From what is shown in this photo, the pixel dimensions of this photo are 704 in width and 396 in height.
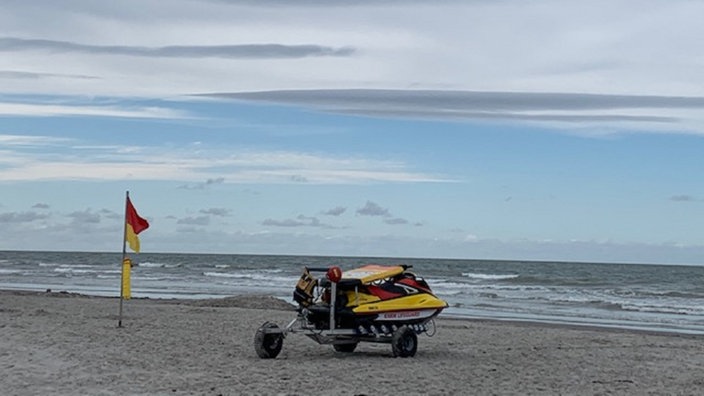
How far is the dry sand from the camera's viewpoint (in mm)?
11508

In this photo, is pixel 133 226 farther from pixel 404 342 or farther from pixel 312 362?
pixel 404 342

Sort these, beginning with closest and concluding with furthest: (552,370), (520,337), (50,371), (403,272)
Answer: (50,371) → (552,370) → (403,272) → (520,337)

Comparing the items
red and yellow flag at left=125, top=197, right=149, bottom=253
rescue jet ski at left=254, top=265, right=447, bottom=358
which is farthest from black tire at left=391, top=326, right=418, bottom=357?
red and yellow flag at left=125, top=197, right=149, bottom=253

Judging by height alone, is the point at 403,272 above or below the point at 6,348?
above

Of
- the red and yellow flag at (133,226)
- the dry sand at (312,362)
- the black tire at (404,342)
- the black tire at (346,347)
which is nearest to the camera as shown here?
the dry sand at (312,362)

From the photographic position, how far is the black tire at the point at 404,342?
567 inches

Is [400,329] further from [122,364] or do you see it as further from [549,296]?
[549,296]

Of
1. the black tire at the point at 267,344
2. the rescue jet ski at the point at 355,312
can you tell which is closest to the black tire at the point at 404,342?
the rescue jet ski at the point at 355,312

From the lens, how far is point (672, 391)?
40.3ft

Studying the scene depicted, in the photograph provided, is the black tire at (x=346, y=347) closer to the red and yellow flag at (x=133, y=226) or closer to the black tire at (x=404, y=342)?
the black tire at (x=404, y=342)

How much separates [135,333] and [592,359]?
24.7ft

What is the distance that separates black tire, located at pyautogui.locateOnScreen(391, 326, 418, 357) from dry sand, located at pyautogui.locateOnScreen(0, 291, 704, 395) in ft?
0.58

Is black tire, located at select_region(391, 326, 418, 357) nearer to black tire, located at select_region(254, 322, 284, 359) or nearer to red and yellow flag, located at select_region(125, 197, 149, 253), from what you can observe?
black tire, located at select_region(254, 322, 284, 359)

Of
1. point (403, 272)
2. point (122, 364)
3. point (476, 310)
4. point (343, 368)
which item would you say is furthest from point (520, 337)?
point (476, 310)
